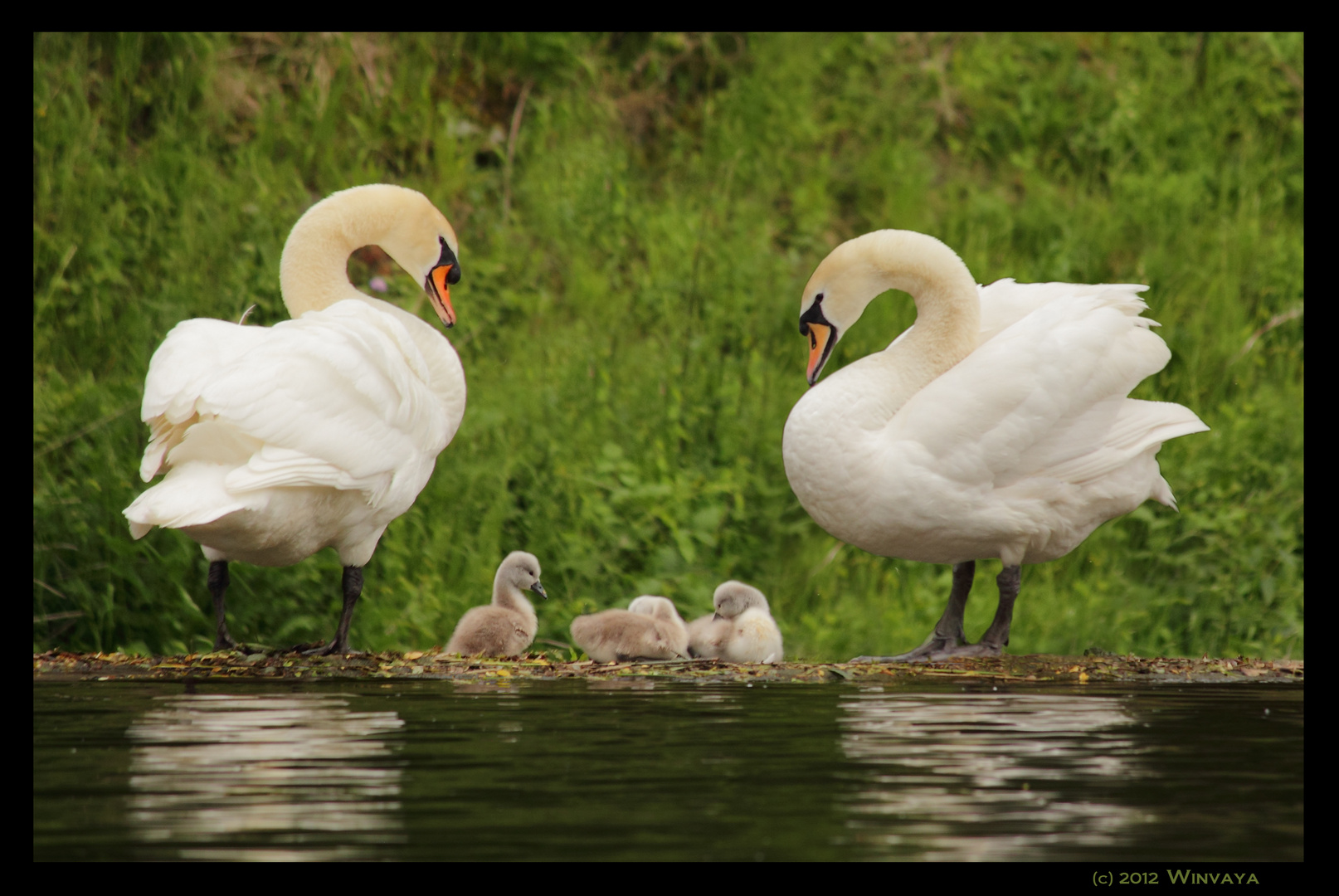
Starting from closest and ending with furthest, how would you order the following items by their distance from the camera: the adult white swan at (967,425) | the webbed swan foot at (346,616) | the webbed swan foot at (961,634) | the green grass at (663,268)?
1. the adult white swan at (967,425)
2. the webbed swan foot at (346,616)
3. the webbed swan foot at (961,634)
4. the green grass at (663,268)

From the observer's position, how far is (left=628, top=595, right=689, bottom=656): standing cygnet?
21.5 ft

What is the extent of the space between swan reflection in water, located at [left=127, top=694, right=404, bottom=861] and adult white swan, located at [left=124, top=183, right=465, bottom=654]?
903mm

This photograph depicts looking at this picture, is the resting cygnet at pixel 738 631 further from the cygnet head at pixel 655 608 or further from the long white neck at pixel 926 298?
the long white neck at pixel 926 298

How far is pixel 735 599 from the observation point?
682 centimetres

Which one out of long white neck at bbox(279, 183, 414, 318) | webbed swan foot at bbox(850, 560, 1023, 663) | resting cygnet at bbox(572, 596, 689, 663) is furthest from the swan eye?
webbed swan foot at bbox(850, 560, 1023, 663)

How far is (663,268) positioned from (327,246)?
345cm

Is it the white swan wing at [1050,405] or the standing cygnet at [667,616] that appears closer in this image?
the white swan wing at [1050,405]

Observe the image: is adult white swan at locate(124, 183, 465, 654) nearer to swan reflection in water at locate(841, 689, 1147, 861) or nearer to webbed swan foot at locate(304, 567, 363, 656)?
webbed swan foot at locate(304, 567, 363, 656)

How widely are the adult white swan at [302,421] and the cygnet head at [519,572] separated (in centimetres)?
71

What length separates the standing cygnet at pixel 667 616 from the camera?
655 cm

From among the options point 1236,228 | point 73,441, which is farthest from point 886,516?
point 1236,228

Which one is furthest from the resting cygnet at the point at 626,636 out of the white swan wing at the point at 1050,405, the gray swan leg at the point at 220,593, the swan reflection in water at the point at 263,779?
the swan reflection in water at the point at 263,779

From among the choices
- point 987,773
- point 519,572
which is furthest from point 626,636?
point 987,773

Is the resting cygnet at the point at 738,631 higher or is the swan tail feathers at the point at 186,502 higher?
the swan tail feathers at the point at 186,502
